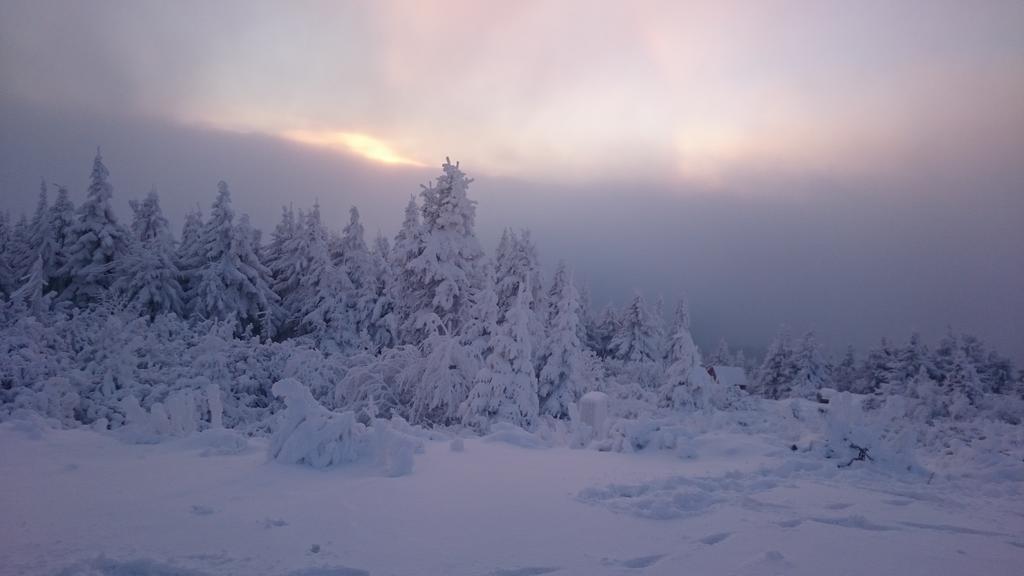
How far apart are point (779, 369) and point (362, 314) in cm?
4258

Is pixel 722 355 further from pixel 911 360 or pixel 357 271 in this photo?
pixel 357 271

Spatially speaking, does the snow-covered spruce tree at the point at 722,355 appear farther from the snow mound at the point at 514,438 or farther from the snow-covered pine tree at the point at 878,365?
the snow mound at the point at 514,438

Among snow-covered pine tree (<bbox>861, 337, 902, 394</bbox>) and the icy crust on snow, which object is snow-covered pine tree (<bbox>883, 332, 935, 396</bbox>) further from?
the icy crust on snow

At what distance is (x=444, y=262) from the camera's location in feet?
76.9

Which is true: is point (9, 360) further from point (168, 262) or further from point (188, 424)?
point (168, 262)

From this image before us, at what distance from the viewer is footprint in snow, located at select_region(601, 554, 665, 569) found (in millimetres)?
4625

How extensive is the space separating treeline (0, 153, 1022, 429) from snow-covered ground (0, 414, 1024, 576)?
4.28m

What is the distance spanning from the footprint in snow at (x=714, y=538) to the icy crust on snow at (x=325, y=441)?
12.3ft

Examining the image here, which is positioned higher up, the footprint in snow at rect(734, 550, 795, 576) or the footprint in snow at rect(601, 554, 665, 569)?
the footprint in snow at rect(734, 550, 795, 576)

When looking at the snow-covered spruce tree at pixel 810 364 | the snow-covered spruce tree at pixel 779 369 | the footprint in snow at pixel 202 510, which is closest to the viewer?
the footprint in snow at pixel 202 510

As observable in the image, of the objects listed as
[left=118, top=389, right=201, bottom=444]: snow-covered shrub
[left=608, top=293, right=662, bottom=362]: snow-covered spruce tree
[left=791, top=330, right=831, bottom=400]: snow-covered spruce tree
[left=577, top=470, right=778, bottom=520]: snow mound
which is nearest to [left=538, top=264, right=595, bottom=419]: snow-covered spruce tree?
[left=118, top=389, right=201, bottom=444]: snow-covered shrub

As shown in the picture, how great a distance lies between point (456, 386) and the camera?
19234 mm

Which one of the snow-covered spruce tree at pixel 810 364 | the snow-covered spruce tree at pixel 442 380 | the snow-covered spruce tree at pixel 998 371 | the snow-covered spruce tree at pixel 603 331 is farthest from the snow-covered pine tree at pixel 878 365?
the snow-covered spruce tree at pixel 442 380

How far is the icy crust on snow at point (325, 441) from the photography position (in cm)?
726
